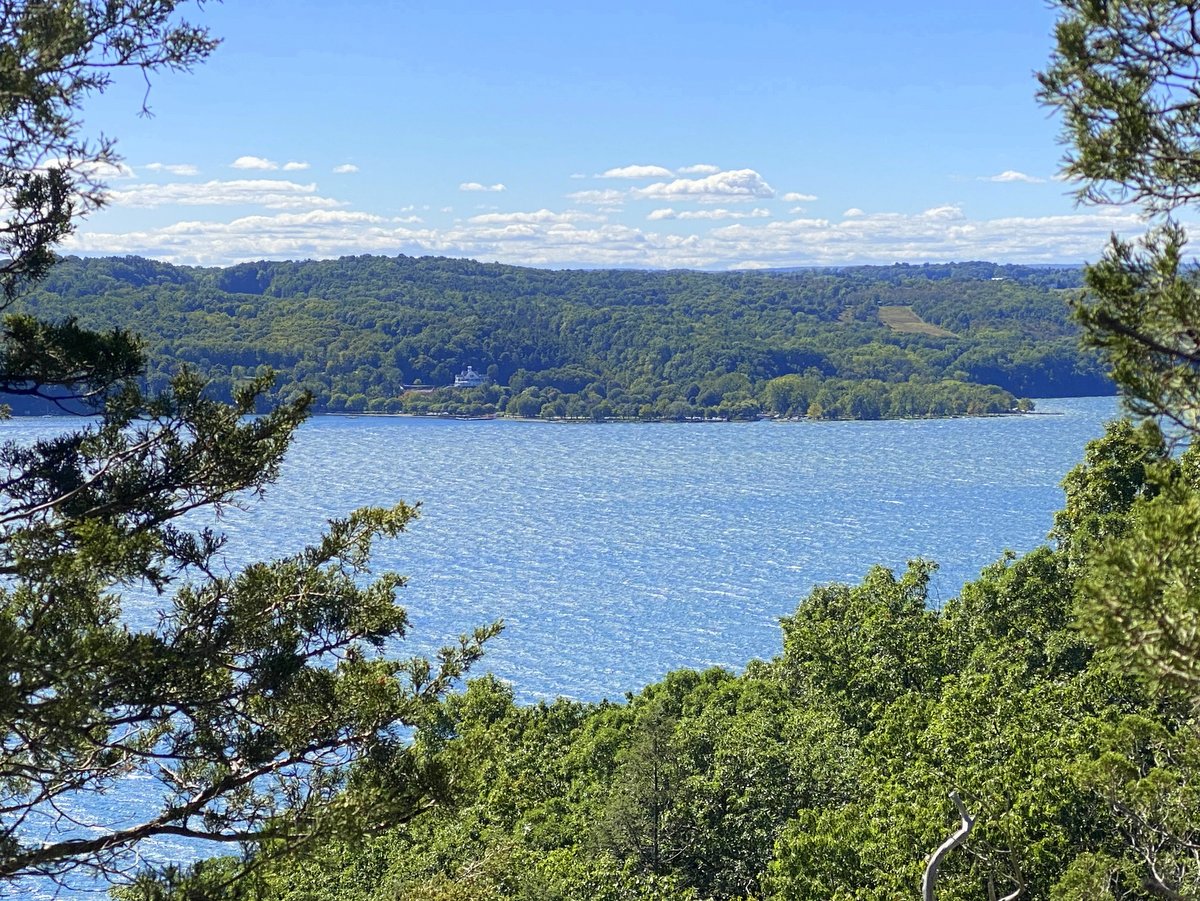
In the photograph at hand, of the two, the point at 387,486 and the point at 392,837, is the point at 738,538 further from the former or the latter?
the point at 392,837

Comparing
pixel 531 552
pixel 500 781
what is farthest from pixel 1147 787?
pixel 531 552

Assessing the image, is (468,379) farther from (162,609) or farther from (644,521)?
(162,609)

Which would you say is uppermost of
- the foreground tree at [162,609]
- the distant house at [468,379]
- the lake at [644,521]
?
the foreground tree at [162,609]

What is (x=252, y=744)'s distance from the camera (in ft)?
26.6

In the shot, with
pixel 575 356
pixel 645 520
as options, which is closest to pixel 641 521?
pixel 645 520

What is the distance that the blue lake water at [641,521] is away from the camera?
209ft

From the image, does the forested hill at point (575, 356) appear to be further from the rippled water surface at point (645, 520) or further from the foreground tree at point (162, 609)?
the foreground tree at point (162, 609)

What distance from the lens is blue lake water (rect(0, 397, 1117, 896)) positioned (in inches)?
2511

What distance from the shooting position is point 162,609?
802cm

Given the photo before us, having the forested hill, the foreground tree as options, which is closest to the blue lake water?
the forested hill

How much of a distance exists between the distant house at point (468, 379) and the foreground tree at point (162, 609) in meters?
154

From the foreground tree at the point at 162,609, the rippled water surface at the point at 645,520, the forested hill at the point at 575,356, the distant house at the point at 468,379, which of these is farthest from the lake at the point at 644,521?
the foreground tree at the point at 162,609

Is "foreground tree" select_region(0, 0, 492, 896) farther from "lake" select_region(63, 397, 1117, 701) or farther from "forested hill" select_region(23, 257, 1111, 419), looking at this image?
"forested hill" select_region(23, 257, 1111, 419)

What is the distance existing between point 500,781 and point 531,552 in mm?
60341
